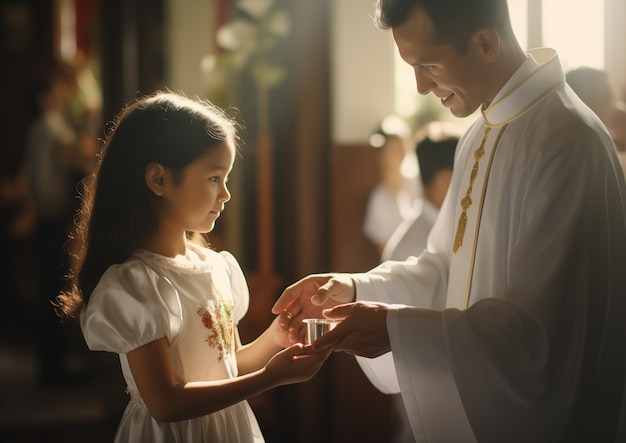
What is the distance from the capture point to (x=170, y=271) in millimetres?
1858

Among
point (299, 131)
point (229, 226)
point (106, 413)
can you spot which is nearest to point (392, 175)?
point (299, 131)

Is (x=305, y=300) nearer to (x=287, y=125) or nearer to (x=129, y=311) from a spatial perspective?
(x=129, y=311)

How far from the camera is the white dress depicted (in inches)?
68.2

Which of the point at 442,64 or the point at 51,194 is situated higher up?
the point at 442,64

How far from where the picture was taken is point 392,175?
474cm

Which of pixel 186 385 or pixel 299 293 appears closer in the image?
pixel 186 385

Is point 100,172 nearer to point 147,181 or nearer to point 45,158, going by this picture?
point 147,181

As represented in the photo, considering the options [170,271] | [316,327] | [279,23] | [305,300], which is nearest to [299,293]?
[305,300]

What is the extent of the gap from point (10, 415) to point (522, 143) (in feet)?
15.2

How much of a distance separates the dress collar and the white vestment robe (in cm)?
3

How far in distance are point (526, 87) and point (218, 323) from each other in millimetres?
962

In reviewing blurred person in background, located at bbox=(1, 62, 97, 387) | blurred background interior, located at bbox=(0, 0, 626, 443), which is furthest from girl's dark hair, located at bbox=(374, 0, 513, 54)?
blurred person in background, located at bbox=(1, 62, 97, 387)

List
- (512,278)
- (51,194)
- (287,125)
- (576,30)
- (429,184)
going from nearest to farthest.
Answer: (512,278)
(429,184)
(576,30)
(287,125)
(51,194)

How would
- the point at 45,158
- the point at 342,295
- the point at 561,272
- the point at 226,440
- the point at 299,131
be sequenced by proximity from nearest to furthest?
1. the point at 561,272
2. the point at 226,440
3. the point at 342,295
4. the point at 299,131
5. the point at 45,158
